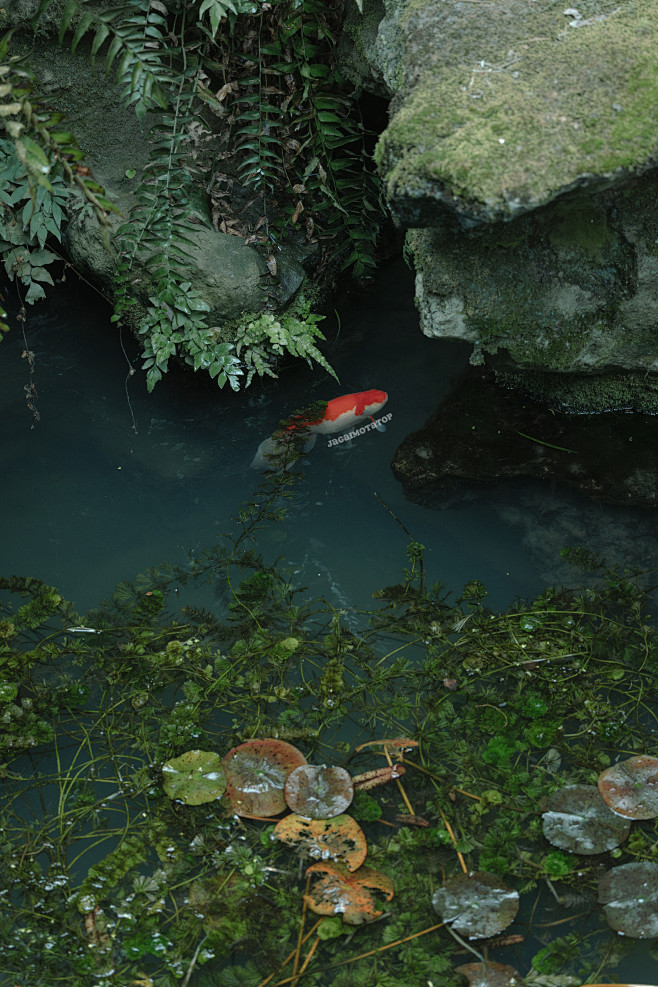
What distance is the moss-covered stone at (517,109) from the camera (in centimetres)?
267

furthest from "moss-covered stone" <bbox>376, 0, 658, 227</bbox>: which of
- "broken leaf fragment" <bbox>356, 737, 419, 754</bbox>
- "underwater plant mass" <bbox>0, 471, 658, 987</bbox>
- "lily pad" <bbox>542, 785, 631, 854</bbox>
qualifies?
"lily pad" <bbox>542, 785, 631, 854</bbox>

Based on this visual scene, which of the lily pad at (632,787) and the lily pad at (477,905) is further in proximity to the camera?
the lily pad at (632,787)

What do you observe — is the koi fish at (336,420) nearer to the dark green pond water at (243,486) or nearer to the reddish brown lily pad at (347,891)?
the dark green pond water at (243,486)

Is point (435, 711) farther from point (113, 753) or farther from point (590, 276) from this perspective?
point (590, 276)

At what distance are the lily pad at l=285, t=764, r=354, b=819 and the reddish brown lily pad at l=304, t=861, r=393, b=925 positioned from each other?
0.17 m

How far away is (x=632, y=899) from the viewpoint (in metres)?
2.35

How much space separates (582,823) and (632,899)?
0.86ft

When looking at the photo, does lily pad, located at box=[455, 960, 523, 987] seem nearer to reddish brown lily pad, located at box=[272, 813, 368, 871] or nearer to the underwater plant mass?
the underwater plant mass

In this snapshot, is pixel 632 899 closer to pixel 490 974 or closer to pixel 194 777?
pixel 490 974

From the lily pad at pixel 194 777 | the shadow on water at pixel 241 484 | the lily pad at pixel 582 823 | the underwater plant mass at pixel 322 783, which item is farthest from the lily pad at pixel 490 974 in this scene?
the shadow on water at pixel 241 484

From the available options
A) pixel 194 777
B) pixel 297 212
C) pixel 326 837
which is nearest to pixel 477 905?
pixel 326 837

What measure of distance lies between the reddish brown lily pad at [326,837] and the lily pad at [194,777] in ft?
0.87

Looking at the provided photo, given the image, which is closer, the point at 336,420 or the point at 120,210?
the point at 336,420

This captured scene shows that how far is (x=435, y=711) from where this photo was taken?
2.94 m
